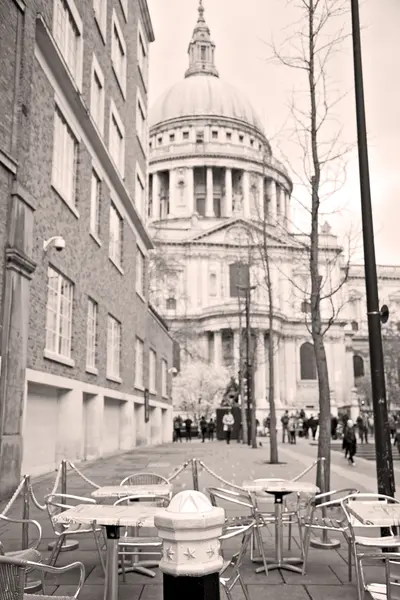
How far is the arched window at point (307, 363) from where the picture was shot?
77.3 m

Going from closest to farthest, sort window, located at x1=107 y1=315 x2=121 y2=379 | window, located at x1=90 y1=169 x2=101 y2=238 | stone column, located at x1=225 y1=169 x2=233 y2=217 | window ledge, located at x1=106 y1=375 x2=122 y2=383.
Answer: window, located at x1=90 y1=169 x2=101 y2=238 < window ledge, located at x1=106 y1=375 x2=122 y2=383 < window, located at x1=107 y1=315 x2=121 y2=379 < stone column, located at x1=225 y1=169 x2=233 y2=217

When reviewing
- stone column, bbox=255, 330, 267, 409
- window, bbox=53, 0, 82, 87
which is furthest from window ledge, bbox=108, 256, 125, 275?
stone column, bbox=255, 330, 267, 409

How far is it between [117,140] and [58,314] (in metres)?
10.1

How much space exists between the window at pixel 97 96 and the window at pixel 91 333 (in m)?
5.55

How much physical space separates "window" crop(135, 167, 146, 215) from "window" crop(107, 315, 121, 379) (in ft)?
22.4

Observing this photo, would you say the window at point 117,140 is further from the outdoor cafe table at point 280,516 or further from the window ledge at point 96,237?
the outdoor cafe table at point 280,516

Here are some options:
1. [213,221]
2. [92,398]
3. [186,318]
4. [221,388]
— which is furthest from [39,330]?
[213,221]

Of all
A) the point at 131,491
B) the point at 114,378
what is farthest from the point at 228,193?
the point at 131,491

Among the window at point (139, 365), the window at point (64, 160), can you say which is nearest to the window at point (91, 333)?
the window at point (64, 160)

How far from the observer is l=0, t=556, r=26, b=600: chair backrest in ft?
10.1

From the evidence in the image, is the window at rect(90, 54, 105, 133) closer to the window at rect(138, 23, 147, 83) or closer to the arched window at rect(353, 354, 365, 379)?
the window at rect(138, 23, 147, 83)

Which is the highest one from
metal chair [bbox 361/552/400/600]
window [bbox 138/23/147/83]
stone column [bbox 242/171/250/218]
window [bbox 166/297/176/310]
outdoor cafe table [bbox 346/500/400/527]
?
stone column [bbox 242/171/250/218]

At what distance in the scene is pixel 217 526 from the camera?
3.15 metres

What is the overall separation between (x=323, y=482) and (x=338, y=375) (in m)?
72.1
